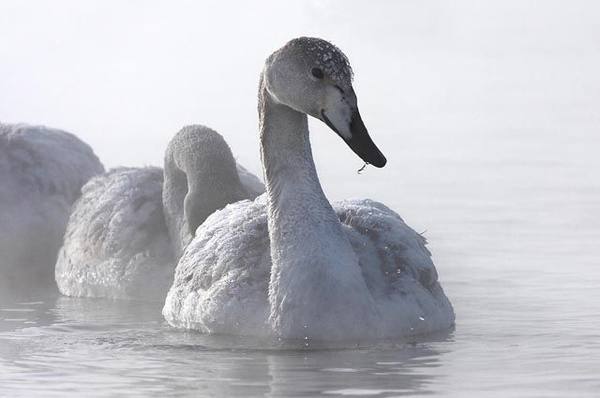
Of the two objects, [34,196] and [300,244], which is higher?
[34,196]

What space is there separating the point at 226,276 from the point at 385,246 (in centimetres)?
112

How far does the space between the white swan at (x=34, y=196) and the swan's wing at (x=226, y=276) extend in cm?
383

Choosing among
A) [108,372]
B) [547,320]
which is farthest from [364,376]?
[547,320]

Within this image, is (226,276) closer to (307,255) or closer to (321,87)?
(307,255)

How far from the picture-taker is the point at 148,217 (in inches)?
661

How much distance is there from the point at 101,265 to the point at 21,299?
74cm

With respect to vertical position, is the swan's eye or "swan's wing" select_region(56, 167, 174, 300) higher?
the swan's eye

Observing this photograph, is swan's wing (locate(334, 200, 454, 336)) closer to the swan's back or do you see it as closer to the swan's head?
the swan's back

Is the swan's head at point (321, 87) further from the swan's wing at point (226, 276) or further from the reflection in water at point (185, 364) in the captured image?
the reflection in water at point (185, 364)

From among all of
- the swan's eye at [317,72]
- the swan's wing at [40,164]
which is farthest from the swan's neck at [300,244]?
the swan's wing at [40,164]

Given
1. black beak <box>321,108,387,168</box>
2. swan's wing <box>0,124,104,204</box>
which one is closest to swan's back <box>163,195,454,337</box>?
black beak <box>321,108,387,168</box>

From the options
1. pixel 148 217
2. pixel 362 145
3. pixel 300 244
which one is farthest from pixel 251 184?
pixel 362 145

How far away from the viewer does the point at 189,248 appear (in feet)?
46.7

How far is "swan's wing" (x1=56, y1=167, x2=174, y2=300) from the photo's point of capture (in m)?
16.2
